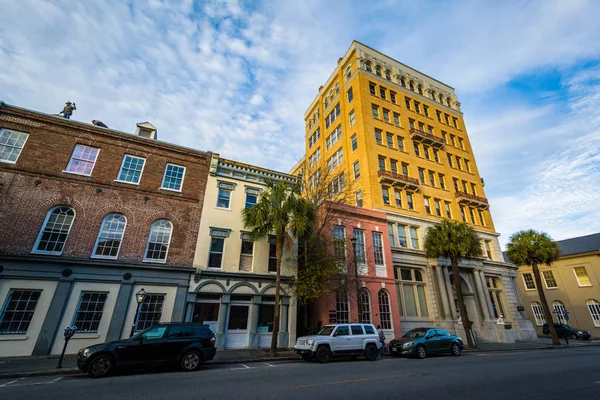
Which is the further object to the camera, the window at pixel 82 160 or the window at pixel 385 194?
the window at pixel 385 194

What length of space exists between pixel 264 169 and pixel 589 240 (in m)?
43.5

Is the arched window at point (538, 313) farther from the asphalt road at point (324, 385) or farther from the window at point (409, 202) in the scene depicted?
the asphalt road at point (324, 385)

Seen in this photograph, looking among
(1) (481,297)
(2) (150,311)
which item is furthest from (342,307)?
(1) (481,297)

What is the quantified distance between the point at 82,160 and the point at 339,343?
1838cm

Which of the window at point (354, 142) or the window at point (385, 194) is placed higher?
the window at point (354, 142)

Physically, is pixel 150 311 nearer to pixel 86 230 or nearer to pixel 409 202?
pixel 86 230

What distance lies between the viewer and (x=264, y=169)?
2058 centimetres

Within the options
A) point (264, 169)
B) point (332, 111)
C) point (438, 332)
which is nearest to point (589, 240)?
point (438, 332)

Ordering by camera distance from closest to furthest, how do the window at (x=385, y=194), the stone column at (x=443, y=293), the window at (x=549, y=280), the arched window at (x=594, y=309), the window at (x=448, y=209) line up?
the stone column at (x=443, y=293)
the window at (x=385, y=194)
the window at (x=448, y=209)
the arched window at (x=594, y=309)
the window at (x=549, y=280)

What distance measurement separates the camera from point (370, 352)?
1363cm

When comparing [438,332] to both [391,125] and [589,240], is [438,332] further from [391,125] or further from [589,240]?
[589,240]

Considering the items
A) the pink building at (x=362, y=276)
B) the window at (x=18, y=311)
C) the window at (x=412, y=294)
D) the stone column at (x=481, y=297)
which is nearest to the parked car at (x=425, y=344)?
the pink building at (x=362, y=276)

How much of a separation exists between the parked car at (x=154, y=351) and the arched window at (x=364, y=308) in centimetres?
1198

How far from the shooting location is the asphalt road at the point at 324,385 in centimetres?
651
